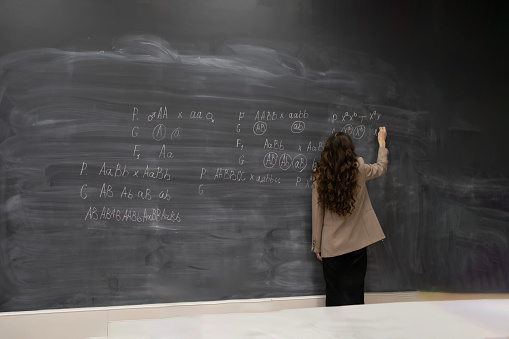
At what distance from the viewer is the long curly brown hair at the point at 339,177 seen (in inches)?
105

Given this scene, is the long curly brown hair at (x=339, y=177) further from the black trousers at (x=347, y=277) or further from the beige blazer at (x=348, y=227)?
the black trousers at (x=347, y=277)

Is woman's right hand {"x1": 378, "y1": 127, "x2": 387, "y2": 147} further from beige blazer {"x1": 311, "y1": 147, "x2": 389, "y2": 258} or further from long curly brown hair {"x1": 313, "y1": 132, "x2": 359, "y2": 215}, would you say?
long curly brown hair {"x1": 313, "y1": 132, "x2": 359, "y2": 215}

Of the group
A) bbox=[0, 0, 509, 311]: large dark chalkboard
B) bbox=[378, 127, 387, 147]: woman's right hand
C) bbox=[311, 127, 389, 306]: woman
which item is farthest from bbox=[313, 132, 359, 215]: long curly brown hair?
bbox=[378, 127, 387, 147]: woman's right hand

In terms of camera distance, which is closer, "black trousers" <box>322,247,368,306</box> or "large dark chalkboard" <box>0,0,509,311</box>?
"large dark chalkboard" <box>0,0,509,311</box>

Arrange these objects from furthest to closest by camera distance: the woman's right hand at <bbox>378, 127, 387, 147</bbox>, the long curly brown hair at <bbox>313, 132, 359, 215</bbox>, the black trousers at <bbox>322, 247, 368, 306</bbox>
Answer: the woman's right hand at <bbox>378, 127, 387, 147</bbox>
the black trousers at <bbox>322, 247, 368, 306</bbox>
the long curly brown hair at <bbox>313, 132, 359, 215</bbox>

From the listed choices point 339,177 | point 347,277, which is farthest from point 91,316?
point 339,177

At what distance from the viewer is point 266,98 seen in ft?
9.73

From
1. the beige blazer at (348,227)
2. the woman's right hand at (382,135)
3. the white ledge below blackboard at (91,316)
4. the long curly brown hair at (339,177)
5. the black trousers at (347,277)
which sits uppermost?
the woman's right hand at (382,135)

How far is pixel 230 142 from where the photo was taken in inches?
114

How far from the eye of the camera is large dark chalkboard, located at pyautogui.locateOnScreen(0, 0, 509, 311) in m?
2.62

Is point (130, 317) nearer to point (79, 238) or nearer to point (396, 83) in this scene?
point (79, 238)

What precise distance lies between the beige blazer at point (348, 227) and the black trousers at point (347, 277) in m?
0.07

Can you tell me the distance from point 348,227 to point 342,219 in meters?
0.07

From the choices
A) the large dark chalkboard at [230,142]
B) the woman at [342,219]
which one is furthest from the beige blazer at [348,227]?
the large dark chalkboard at [230,142]
